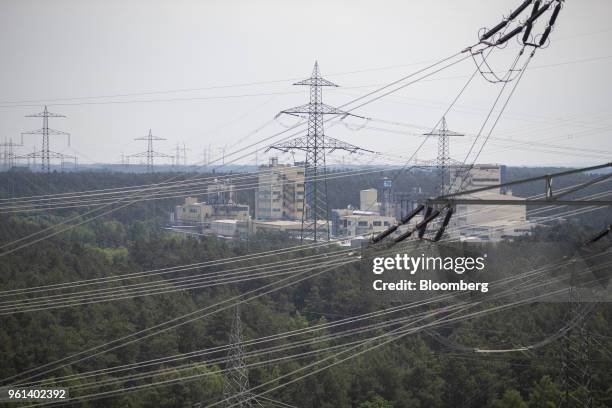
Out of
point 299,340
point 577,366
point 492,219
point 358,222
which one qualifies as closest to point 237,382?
point 299,340

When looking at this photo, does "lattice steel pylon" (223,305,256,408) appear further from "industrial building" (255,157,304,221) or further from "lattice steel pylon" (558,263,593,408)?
"industrial building" (255,157,304,221)

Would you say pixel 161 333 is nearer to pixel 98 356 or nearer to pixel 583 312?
pixel 98 356

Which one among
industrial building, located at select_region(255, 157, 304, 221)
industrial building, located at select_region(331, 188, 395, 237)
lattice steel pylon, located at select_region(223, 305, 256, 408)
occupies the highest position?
industrial building, located at select_region(255, 157, 304, 221)

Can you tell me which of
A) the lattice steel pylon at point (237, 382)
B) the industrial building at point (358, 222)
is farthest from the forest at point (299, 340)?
the industrial building at point (358, 222)

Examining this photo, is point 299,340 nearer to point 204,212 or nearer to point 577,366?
point 577,366

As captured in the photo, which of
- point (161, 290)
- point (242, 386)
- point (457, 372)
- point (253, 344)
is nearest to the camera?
point (242, 386)

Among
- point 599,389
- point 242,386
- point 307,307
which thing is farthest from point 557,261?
point 307,307

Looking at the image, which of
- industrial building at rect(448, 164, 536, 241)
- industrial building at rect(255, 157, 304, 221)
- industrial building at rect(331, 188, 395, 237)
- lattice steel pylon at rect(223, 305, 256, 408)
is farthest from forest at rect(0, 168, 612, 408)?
industrial building at rect(255, 157, 304, 221)

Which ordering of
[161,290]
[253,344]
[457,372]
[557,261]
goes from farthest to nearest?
[161,290] → [253,344] → [457,372] → [557,261]

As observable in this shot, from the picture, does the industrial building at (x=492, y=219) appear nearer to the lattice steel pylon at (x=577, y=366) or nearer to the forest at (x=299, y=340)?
the forest at (x=299, y=340)
